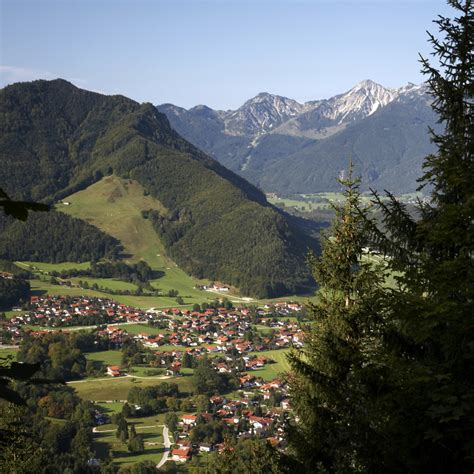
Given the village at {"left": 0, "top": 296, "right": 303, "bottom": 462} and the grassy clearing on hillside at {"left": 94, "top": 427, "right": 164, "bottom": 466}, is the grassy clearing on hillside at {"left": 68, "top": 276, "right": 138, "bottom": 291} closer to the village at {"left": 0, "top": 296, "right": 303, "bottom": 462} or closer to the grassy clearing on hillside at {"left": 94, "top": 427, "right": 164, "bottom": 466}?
the village at {"left": 0, "top": 296, "right": 303, "bottom": 462}

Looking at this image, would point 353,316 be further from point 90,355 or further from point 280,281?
point 280,281

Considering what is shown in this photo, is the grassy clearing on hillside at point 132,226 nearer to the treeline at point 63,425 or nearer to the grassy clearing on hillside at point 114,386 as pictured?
the grassy clearing on hillside at point 114,386

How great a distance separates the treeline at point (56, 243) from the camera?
163125 millimetres

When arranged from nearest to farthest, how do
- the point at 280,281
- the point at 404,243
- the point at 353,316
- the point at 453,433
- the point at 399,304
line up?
the point at 453,433 < the point at 399,304 < the point at 404,243 < the point at 353,316 < the point at 280,281

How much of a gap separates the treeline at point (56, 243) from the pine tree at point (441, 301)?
15819cm

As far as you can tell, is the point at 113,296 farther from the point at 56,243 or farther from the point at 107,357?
the point at 107,357

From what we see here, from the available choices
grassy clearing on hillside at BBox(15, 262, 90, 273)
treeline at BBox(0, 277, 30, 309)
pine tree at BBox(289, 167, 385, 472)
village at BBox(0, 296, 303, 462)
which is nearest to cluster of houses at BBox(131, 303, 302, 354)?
village at BBox(0, 296, 303, 462)

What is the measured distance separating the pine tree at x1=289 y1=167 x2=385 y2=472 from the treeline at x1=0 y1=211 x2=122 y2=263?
15529 cm

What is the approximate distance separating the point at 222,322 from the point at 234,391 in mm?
37024

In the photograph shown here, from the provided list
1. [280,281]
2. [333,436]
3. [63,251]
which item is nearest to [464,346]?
[333,436]

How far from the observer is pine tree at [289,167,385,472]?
34.9 feet

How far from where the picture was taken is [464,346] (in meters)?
7.97

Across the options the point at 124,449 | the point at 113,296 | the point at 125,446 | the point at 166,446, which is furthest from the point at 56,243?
the point at 166,446

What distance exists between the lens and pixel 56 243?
546 feet
